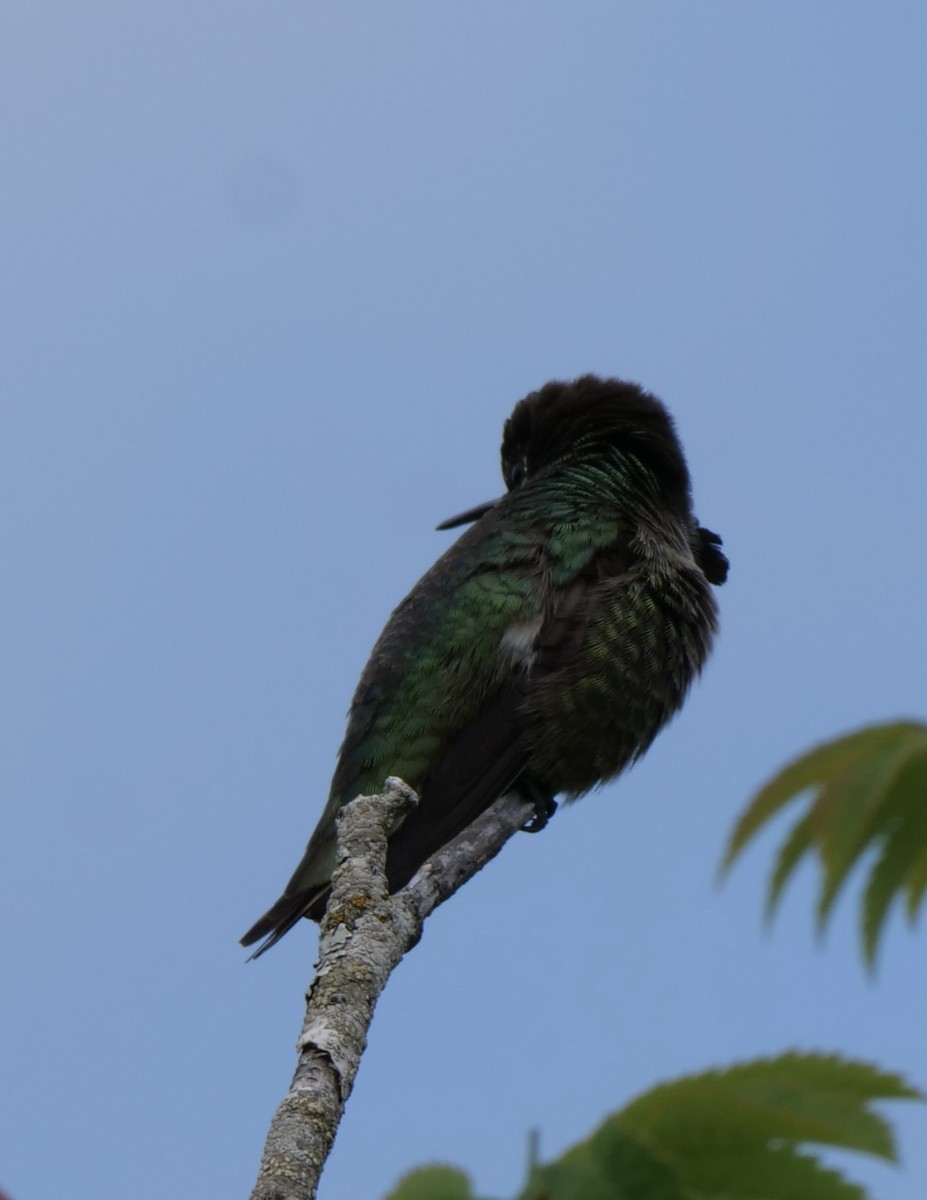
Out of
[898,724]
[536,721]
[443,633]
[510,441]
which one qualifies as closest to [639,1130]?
[898,724]

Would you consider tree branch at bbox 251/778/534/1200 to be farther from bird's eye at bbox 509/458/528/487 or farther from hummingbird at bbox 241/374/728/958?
bird's eye at bbox 509/458/528/487

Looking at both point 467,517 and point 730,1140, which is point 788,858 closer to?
point 730,1140

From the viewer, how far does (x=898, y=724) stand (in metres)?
1.10

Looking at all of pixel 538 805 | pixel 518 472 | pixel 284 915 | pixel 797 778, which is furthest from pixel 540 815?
pixel 797 778

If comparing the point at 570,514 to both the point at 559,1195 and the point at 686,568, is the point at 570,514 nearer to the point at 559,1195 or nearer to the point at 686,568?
the point at 686,568

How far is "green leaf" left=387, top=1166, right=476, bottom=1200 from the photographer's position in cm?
98

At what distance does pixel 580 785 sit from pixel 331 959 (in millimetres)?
2941

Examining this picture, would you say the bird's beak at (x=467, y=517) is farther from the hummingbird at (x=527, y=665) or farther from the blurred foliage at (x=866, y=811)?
the blurred foliage at (x=866, y=811)

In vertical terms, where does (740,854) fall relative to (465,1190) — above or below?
above

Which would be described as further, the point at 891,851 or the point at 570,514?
the point at 570,514

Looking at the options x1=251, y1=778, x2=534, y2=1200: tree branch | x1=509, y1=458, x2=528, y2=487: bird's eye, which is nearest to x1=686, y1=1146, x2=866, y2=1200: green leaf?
Answer: x1=251, y1=778, x2=534, y2=1200: tree branch

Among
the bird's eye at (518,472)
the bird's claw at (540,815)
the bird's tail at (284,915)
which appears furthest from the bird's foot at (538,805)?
the bird's eye at (518,472)

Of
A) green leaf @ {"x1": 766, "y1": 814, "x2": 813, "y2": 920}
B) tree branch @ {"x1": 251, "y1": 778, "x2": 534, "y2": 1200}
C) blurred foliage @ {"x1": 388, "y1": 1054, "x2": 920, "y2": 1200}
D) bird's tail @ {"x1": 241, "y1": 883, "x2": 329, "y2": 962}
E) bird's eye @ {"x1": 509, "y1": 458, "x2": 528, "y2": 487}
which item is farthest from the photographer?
bird's eye @ {"x1": 509, "y1": 458, "x2": 528, "y2": 487}

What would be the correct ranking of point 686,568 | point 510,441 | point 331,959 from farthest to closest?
point 510,441
point 686,568
point 331,959
